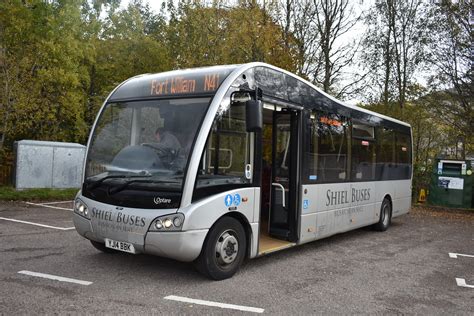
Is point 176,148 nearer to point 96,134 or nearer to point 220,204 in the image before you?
point 220,204

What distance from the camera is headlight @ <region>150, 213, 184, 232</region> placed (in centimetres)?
504

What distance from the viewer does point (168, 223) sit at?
5.09 meters

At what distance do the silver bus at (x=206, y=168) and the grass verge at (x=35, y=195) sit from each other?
340 inches

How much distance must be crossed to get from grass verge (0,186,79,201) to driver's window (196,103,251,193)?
1031 cm

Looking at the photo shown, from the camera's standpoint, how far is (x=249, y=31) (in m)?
15.7

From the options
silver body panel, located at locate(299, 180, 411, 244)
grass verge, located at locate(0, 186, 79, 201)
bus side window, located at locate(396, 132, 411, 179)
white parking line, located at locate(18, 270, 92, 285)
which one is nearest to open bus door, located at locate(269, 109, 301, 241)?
silver body panel, located at locate(299, 180, 411, 244)

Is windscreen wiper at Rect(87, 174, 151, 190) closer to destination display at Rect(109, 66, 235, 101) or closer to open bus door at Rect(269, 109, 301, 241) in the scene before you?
destination display at Rect(109, 66, 235, 101)

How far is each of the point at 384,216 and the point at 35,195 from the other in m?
10.6

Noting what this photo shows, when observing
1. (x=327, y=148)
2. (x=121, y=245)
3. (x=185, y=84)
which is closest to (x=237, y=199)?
(x=121, y=245)

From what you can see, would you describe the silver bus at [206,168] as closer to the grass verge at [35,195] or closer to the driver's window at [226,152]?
the driver's window at [226,152]

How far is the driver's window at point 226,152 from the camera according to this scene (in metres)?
5.36

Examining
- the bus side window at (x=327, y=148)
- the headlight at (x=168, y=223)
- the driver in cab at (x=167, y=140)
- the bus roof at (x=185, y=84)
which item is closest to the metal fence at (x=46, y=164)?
the bus roof at (x=185, y=84)

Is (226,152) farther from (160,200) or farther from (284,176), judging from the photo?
(284,176)

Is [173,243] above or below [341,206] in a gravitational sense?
below
